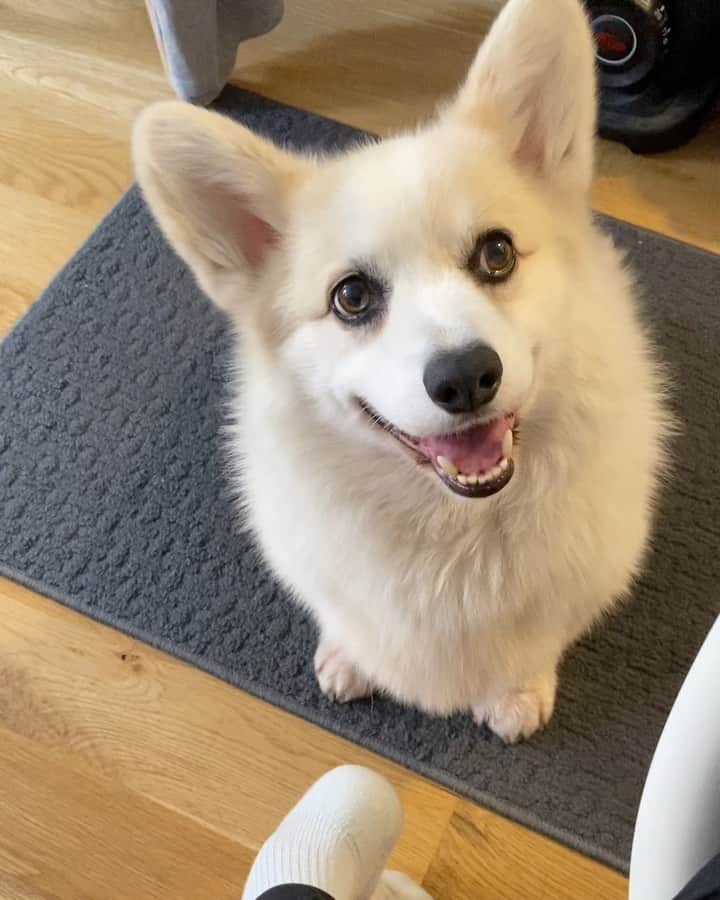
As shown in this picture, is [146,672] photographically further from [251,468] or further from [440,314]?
[440,314]

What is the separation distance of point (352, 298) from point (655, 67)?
49.3 inches

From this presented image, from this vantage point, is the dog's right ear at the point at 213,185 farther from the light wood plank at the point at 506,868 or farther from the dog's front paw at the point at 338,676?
the light wood plank at the point at 506,868

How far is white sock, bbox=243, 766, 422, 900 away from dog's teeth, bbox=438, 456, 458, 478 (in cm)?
54

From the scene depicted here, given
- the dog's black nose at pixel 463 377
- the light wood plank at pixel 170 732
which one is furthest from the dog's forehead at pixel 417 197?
the light wood plank at pixel 170 732

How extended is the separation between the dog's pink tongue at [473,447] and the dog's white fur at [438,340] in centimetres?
6

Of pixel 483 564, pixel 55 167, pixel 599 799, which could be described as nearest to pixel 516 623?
pixel 483 564

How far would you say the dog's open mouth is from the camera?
990 millimetres

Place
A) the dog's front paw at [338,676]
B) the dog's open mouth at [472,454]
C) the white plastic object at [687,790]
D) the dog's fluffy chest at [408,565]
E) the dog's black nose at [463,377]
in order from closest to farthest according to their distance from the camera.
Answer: the white plastic object at [687,790] < the dog's black nose at [463,377] < the dog's open mouth at [472,454] < the dog's fluffy chest at [408,565] < the dog's front paw at [338,676]

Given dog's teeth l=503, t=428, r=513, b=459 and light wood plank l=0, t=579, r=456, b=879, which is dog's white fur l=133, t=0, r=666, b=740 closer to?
dog's teeth l=503, t=428, r=513, b=459

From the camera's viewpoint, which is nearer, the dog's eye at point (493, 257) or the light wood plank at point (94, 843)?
the dog's eye at point (493, 257)

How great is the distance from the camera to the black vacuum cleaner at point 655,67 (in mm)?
1838

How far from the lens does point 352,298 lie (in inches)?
39.7

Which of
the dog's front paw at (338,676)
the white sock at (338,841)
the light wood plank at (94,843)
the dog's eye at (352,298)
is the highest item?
the dog's eye at (352,298)

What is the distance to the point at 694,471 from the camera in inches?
65.7
